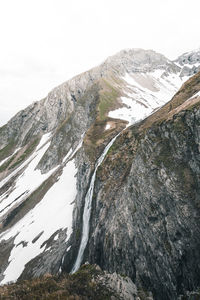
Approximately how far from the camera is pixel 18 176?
358 ft

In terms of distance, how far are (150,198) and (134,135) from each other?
17295mm

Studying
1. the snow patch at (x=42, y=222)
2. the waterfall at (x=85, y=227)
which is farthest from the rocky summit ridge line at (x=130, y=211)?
the waterfall at (x=85, y=227)

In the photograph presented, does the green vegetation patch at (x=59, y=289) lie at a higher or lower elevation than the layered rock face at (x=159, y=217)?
lower

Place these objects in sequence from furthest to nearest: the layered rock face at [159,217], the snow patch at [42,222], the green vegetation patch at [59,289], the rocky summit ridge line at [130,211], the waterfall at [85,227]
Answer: the snow patch at [42,222], the waterfall at [85,227], the rocky summit ridge line at [130,211], the layered rock face at [159,217], the green vegetation patch at [59,289]

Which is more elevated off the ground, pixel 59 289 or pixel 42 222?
pixel 42 222

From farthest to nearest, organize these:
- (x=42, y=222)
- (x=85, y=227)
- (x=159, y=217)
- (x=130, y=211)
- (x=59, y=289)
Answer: (x=42, y=222) < (x=85, y=227) < (x=130, y=211) < (x=159, y=217) < (x=59, y=289)

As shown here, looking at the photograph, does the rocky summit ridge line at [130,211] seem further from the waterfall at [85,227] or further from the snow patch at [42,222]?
the waterfall at [85,227]

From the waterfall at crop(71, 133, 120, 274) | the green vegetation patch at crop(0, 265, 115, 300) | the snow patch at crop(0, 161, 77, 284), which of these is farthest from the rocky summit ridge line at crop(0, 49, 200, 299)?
the green vegetation patch at crop(0, 265, 115, 300)

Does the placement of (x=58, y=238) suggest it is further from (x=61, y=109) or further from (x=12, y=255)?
(x=61, y=109)

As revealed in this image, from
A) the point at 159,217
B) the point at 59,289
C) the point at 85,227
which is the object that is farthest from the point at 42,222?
the point at 59,289

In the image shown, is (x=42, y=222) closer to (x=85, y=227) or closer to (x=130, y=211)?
(x=85, y=227)

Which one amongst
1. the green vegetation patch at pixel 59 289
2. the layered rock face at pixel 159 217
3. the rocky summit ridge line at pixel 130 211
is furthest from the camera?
the rocky summit ridge line at pixel 130 211

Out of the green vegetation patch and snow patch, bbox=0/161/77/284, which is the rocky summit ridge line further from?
the green vegetation patch

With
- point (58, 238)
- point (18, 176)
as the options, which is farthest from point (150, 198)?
point (18, 176)
